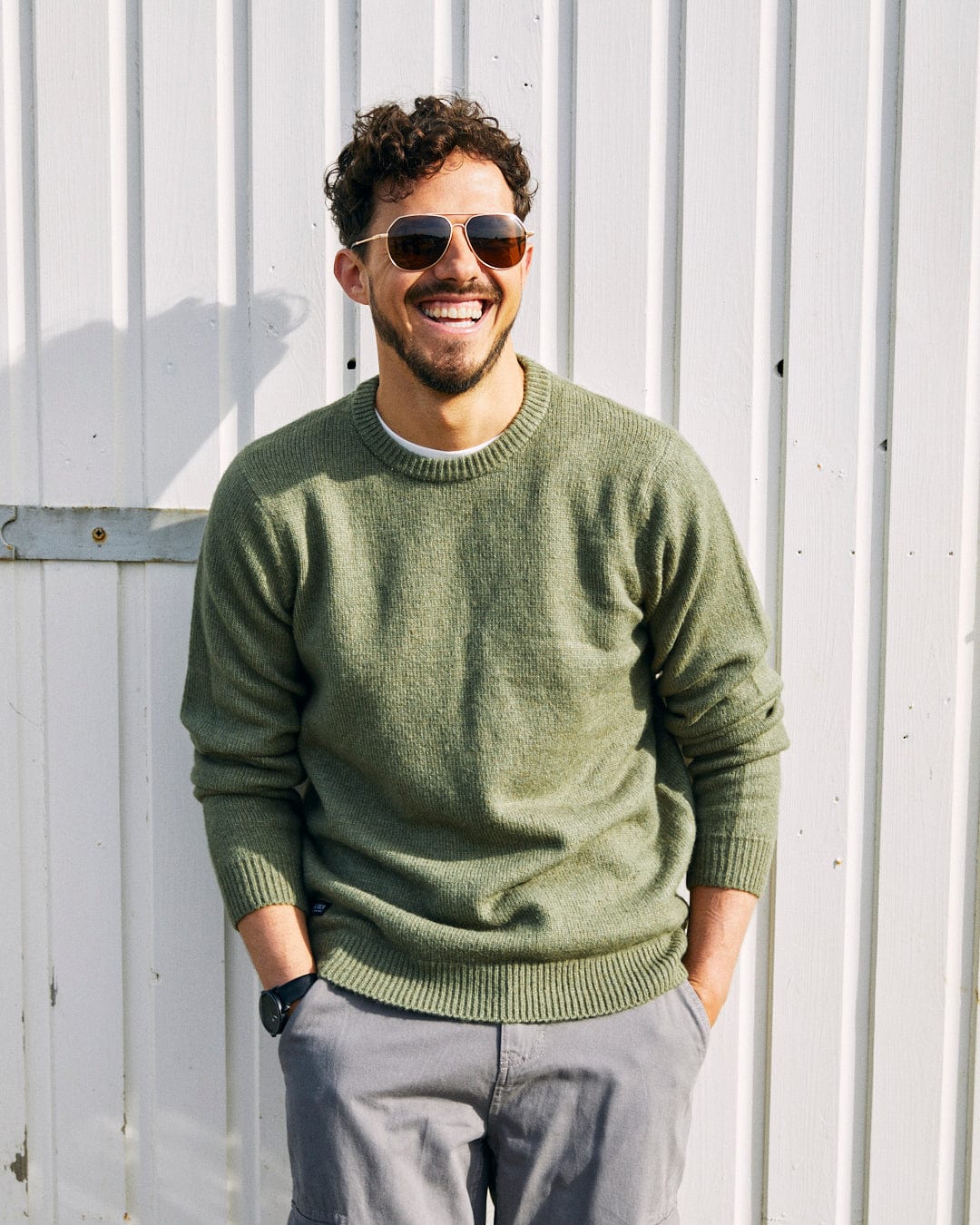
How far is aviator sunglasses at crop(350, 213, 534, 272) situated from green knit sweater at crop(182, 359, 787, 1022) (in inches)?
8.9

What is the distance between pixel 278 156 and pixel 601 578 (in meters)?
1.11

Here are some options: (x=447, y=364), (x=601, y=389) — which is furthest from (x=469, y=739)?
(x=601, y=389)

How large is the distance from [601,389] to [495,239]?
1.68 ft

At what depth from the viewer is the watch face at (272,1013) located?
180 cm

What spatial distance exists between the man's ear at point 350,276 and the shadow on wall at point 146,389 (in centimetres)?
29

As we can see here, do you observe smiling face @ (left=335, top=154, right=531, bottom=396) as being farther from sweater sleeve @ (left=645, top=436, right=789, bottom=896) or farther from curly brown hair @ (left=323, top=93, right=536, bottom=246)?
sweater sleeve @ (left=645, top=436, right=789, bottom=896)

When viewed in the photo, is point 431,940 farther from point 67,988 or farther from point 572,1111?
point 67,988

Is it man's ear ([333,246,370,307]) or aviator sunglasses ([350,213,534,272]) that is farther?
man's ear ([333,246,370,307])

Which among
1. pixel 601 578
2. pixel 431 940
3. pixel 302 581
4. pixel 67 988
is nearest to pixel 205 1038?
pixel 67 988

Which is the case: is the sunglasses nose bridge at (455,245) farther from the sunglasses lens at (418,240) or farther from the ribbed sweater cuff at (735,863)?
the ribbed sweater cuff at (735,863)

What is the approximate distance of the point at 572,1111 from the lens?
5.74 feet

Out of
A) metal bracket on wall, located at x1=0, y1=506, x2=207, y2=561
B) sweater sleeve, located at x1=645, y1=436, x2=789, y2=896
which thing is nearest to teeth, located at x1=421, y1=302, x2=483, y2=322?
sweater sleeve, located at x1=645, y1=436, x2=789, y2=896

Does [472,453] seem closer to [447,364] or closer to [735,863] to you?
[447,364]

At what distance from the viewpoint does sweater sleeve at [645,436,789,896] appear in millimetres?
1836
